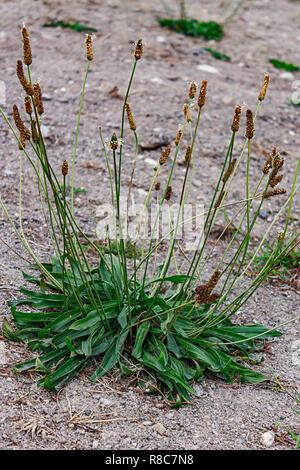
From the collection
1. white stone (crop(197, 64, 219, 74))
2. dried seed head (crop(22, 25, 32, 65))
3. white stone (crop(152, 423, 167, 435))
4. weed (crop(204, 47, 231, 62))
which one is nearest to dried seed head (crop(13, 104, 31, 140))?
dried seed head (crop(22, 25, 32, 65))

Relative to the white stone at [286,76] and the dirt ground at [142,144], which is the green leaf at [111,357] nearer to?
the dirt ground at [142,144]

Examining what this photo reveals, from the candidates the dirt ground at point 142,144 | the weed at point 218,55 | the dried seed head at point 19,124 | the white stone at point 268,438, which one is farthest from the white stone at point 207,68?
the white stone at point 268,438

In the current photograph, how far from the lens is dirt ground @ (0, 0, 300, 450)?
185 cm

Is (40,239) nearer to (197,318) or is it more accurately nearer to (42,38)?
(197,318)

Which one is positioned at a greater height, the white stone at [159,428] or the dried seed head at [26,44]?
the dried seed head at [26,44]

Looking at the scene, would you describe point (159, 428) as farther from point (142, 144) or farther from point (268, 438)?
point (142, 144)

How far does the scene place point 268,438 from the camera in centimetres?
185

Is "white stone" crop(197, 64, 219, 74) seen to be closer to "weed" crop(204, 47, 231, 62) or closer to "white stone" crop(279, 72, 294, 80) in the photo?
"weed" crop(204, 47, 231, 62)

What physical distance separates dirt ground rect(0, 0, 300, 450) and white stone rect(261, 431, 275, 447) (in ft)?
0.04

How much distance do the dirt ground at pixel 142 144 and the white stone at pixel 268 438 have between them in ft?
0.04

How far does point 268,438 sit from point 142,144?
2339 mm

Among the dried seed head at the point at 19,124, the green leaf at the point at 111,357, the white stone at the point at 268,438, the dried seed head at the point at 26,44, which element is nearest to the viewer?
the dried seed head at the point at 26,44

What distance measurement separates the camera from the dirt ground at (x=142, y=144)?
1854mm

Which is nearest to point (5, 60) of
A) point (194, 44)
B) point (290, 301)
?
point (194, 44)
